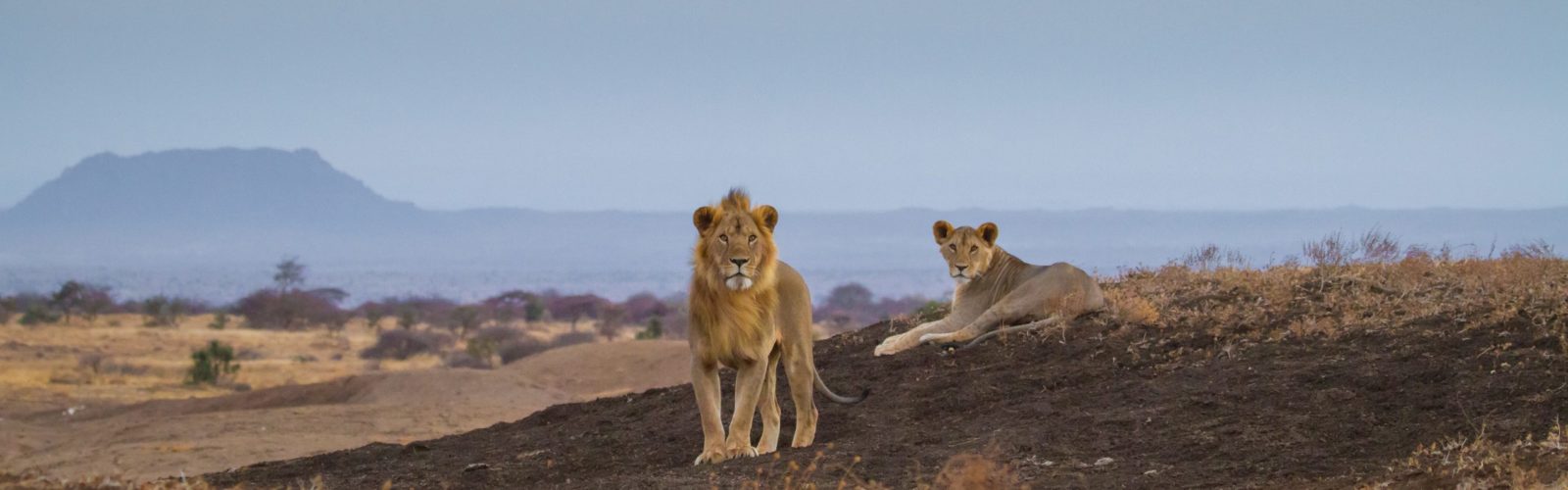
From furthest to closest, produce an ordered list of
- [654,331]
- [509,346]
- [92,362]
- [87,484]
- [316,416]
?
[654,331] < [509,346] < [92,362] < [316,416] < [87,484]

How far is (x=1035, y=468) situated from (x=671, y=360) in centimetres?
1904

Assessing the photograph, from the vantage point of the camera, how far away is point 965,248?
14656mm

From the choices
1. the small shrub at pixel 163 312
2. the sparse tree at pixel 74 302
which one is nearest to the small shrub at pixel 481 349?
the small shrub at pixel 163 312

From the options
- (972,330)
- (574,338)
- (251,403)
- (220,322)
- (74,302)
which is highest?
(972,330)

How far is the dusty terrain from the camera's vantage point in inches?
749

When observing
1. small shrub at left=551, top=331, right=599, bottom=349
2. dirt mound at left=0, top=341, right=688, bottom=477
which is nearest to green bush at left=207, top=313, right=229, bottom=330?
small shrub at left=551, top=331, right=599, bottom=349

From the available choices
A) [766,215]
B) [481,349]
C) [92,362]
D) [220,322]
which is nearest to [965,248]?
[766,215]

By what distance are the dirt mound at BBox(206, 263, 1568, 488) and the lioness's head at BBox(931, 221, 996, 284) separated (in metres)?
1.07

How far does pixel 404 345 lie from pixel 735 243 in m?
43.3

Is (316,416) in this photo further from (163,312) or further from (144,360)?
(163,312)

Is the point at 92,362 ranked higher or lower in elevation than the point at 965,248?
lower

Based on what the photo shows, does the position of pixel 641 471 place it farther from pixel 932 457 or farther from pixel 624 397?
pixel 624 397

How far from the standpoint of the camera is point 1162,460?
9.75m

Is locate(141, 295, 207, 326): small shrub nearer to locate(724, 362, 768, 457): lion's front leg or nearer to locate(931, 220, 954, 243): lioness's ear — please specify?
locate(931, 220, 954, 243): lioness's ear
